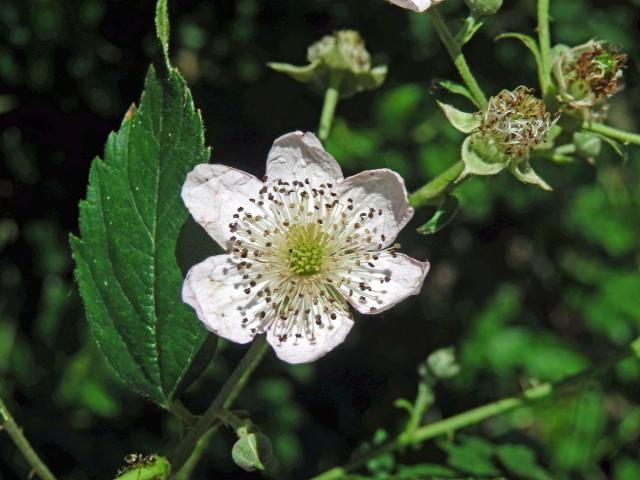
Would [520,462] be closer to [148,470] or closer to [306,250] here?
[306,250]

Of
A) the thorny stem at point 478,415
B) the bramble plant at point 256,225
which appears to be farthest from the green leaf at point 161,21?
the thorny stem at point 478,415

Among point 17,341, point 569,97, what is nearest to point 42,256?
point 17,341

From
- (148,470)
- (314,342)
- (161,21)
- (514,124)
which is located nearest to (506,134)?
(514,124)

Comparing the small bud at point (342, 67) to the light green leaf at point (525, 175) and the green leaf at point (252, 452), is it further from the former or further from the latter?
the green leaf at point (252, 452)

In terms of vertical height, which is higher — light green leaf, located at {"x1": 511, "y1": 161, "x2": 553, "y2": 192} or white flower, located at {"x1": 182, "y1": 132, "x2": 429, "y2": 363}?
light green leaf, located at {"x1": 511, "y1": 161, "x2": 553, "y2": 192}

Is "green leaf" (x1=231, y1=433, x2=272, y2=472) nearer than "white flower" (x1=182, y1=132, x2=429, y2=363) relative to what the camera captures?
Yes

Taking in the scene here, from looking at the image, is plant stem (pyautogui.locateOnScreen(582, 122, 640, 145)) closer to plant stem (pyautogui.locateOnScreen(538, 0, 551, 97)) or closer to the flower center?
plant stem (pyautogui.locateOnScreen(538, 0, 551, 97))

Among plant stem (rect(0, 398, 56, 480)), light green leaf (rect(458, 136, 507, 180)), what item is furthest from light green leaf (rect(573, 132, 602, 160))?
plant stem (rect(0, 398, 56, 480))
